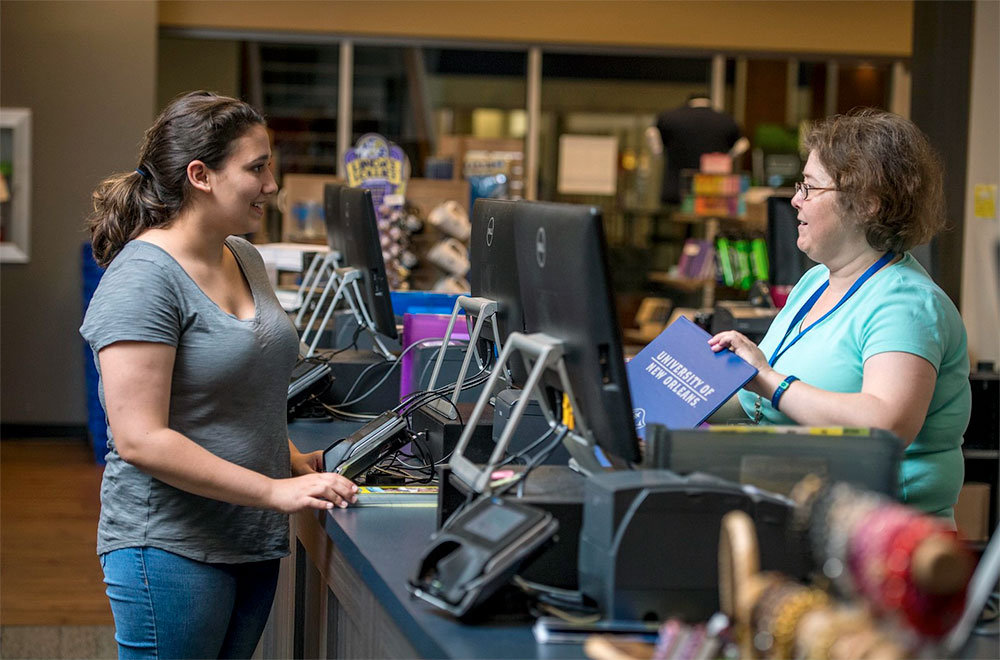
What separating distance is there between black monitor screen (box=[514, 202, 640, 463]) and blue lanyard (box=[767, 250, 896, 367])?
2.07 feet

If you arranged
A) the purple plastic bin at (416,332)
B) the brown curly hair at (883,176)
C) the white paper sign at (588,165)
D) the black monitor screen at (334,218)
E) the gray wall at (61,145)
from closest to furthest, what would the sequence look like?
the brown curly hair at (883,176), the purple plastic bin at (416,332), the black monitor screen at (334,218), the gray wall at (61,145), the white paper sign at (588,165)

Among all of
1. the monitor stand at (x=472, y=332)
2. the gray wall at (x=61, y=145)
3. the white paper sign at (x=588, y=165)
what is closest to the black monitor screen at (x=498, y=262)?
the monitor stand at (x=472, y=332)

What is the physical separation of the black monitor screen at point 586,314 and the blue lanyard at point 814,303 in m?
0.63

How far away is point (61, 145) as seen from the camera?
24.7 ft

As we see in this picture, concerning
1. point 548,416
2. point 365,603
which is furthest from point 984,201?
point 365,603

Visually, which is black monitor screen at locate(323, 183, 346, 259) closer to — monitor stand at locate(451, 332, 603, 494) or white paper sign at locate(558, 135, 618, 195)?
monitor stand at locate(451, 332, 603, 494)

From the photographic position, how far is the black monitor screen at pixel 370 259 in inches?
127

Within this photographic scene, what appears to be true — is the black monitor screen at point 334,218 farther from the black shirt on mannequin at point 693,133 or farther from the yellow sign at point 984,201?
the black shirt on mannequin at point 693,133

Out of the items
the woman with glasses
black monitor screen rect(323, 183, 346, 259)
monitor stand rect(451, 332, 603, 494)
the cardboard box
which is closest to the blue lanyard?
the woman with glasses

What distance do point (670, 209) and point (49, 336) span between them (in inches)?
168

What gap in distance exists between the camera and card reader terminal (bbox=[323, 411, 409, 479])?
2213mm

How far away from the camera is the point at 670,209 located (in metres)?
8.63

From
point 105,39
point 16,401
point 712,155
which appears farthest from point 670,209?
point 16,401

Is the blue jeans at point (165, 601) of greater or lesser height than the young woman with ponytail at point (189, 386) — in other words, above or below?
below
